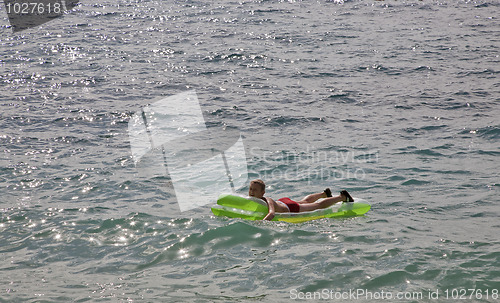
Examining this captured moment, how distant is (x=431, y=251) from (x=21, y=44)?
2136 centimetres

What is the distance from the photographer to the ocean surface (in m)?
6.44

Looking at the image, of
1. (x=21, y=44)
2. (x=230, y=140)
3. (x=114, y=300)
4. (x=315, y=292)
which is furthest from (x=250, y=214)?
(x=21, y=44)

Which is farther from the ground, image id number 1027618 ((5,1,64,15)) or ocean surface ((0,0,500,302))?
image id number 1027618 ((5,1,64,15))

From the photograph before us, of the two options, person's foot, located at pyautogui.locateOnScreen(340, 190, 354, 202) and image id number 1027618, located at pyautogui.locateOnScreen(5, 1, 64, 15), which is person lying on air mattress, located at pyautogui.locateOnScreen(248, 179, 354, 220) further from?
image id number 1027618, located at pyautogui.locateOnScreen(5, 1, 64, 15)
